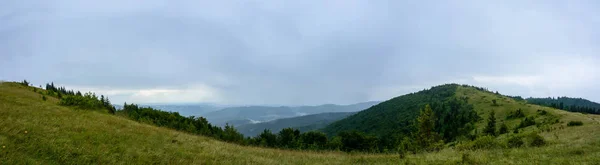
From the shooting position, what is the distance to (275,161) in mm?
13766

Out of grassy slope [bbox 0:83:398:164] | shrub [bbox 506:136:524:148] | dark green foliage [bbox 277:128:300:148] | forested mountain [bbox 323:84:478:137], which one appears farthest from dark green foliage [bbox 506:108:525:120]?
grassy slope [bbox 0:83:398:164]

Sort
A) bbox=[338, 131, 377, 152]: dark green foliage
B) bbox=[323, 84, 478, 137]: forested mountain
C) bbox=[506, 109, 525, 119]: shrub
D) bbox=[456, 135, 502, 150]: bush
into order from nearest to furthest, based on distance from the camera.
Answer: bbox=[456, 135, 502, 150]: bush
bbox=[506, 109, 525, 119]: shrub
bbox=[338, 131, 377, 152]: dark green foliage
bbox=[323, 84, 478, 137]: forested mountain

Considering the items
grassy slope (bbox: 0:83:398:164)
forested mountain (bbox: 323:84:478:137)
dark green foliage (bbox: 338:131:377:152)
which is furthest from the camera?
forested mountain (bbox: 323:84:478:137)

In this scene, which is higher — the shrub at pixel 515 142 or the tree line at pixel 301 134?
the shrub at pixel 515 142

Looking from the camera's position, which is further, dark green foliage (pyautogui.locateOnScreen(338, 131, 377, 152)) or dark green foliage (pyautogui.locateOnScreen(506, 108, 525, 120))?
dark green foliage (pyautogui.locateOnScreen(338, 131, 377, 152))

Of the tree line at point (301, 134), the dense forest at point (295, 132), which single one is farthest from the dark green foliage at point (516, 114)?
the tree line at point (301, 134)

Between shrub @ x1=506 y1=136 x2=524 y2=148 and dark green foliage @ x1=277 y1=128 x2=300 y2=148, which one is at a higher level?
shrub @ x1=506 y1=136 x2=524 y2=148

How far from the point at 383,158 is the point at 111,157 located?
42.0 ft

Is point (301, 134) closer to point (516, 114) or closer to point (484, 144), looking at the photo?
point (516, 114)

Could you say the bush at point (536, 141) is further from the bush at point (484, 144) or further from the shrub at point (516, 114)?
the shrub at point (516, 114)

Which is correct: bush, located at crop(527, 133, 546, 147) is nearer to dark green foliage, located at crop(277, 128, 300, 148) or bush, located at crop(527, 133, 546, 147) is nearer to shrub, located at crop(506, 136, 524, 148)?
shrub, located at crop(506, 136, 524, 148)

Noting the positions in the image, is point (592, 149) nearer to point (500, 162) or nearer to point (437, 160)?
point (500, 162)

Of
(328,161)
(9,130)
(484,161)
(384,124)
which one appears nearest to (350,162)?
(328,161)

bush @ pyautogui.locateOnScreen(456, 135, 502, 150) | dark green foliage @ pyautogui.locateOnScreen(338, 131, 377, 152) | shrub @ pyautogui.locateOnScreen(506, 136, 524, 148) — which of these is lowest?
dark green foliage @ pyautogui.locateOnScreen(338, 131, 377, 152)
